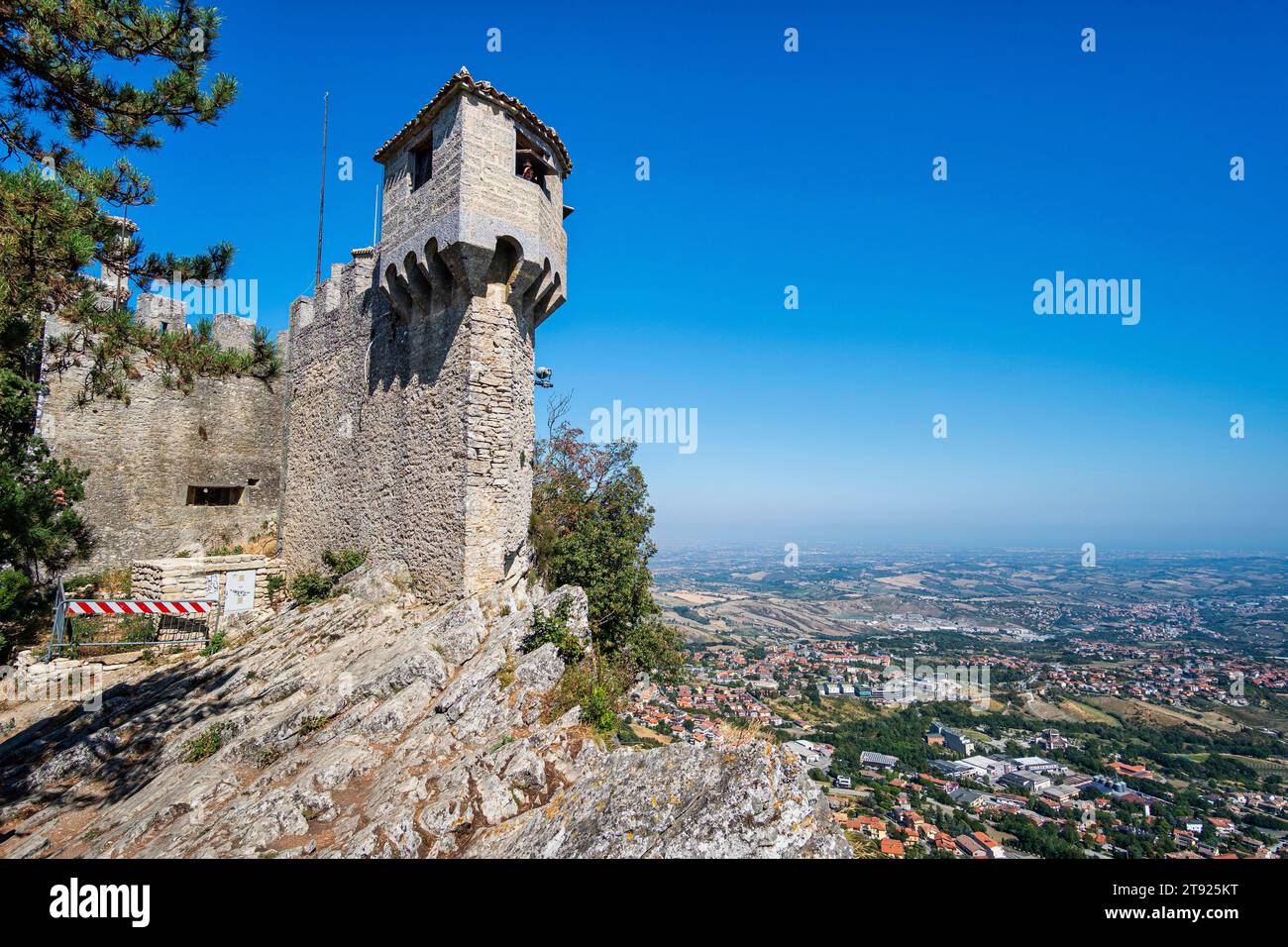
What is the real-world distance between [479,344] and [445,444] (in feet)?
6.60

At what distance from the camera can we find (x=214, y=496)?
1697 cm

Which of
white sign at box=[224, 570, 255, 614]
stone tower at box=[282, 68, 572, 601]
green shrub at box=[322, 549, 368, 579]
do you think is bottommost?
white sign at box=[224, 570, 255, 614]

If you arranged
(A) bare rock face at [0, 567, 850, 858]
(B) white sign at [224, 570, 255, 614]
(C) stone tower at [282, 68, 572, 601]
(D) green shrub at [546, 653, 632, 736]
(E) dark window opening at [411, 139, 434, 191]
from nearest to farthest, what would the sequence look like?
(A) bare rock face at [0, 567, 850, 858]
(D) green shrub at [546, 653, 632, 736]
(C) stone tower at [282, 68, 572, 601]
(E) dark window opening at [411, 139, 434, 191]
(B) white sign at [224, 570, 255, 614]

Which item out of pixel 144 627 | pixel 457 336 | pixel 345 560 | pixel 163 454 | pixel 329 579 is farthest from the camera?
pixel 163 454

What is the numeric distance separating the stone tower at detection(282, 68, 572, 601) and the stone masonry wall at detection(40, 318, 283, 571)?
6107 millimetres

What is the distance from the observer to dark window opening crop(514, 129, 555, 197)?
1125 centimetres

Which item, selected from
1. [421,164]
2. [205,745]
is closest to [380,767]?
[205,745]

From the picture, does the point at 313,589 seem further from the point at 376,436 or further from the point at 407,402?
the point at 407,402

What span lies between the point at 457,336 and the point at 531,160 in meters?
4.10

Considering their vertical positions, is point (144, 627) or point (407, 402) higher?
point (407, 402)

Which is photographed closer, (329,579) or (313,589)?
(313,589)

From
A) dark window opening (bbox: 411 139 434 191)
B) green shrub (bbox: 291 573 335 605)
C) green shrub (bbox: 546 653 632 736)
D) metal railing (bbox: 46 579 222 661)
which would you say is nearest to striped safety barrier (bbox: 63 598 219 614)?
metal railing (bbox: 46 579 222 661)

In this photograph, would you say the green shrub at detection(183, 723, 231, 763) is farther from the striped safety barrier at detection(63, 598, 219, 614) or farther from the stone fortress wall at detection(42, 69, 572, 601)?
the striped safety barrier at detection(63, 598, 219, 614)
